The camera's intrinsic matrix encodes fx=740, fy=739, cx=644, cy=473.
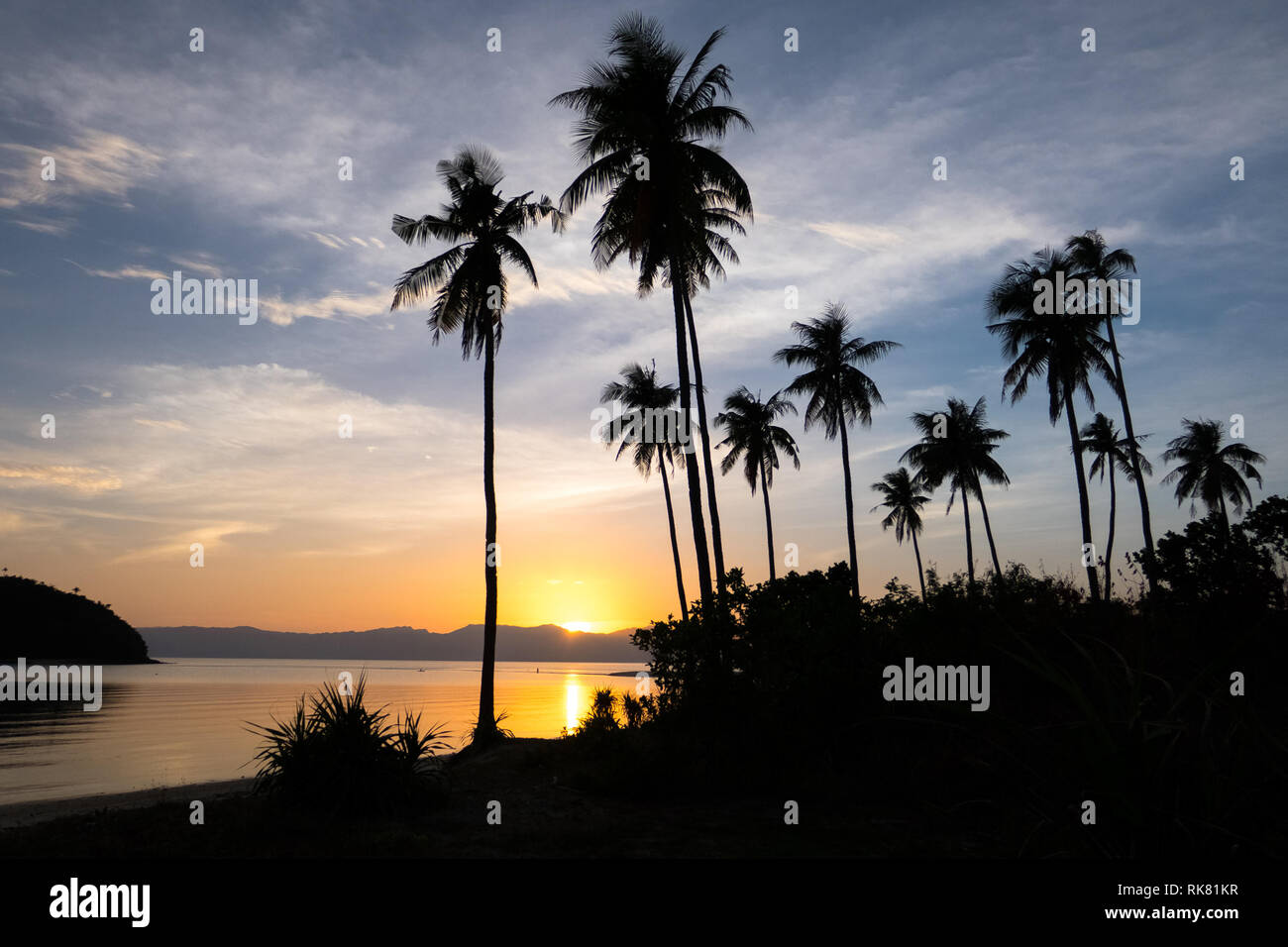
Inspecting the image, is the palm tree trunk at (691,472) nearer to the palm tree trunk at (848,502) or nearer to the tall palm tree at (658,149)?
the tall palm tree at (658,149)

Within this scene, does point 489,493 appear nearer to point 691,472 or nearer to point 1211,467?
point 691,472

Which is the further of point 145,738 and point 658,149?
point 145,738

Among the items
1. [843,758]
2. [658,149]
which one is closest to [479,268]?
[658,149]

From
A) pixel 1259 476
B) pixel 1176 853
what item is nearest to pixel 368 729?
pixel 1176 853

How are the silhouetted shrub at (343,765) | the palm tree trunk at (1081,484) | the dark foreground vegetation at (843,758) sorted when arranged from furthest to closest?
the palm tree trunk at (1081,484) < the silhouetted shrub at (343,765) < the dark foreground vegetation at (843,758)

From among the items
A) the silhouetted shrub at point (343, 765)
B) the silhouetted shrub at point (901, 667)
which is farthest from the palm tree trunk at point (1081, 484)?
the silhouetted shrub at point (343, 765)

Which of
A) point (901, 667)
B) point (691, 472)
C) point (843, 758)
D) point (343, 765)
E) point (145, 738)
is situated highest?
point (691, 472)

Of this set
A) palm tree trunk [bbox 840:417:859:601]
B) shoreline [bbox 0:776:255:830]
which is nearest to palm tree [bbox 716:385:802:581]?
palm tree trunk [bbox 840:417:859:601]

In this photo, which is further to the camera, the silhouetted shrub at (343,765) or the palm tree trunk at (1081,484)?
the palm tree trunk at (1081,484)

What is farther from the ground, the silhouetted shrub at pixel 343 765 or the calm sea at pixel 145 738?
the silhouetted shrub at pixel 343 765

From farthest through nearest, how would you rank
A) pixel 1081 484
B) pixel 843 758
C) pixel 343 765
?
pixel 1081 484 → pixel 843 758 → pixel 343 765

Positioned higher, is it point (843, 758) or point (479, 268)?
point (479, 268)

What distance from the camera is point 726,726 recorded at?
40.0 ft
